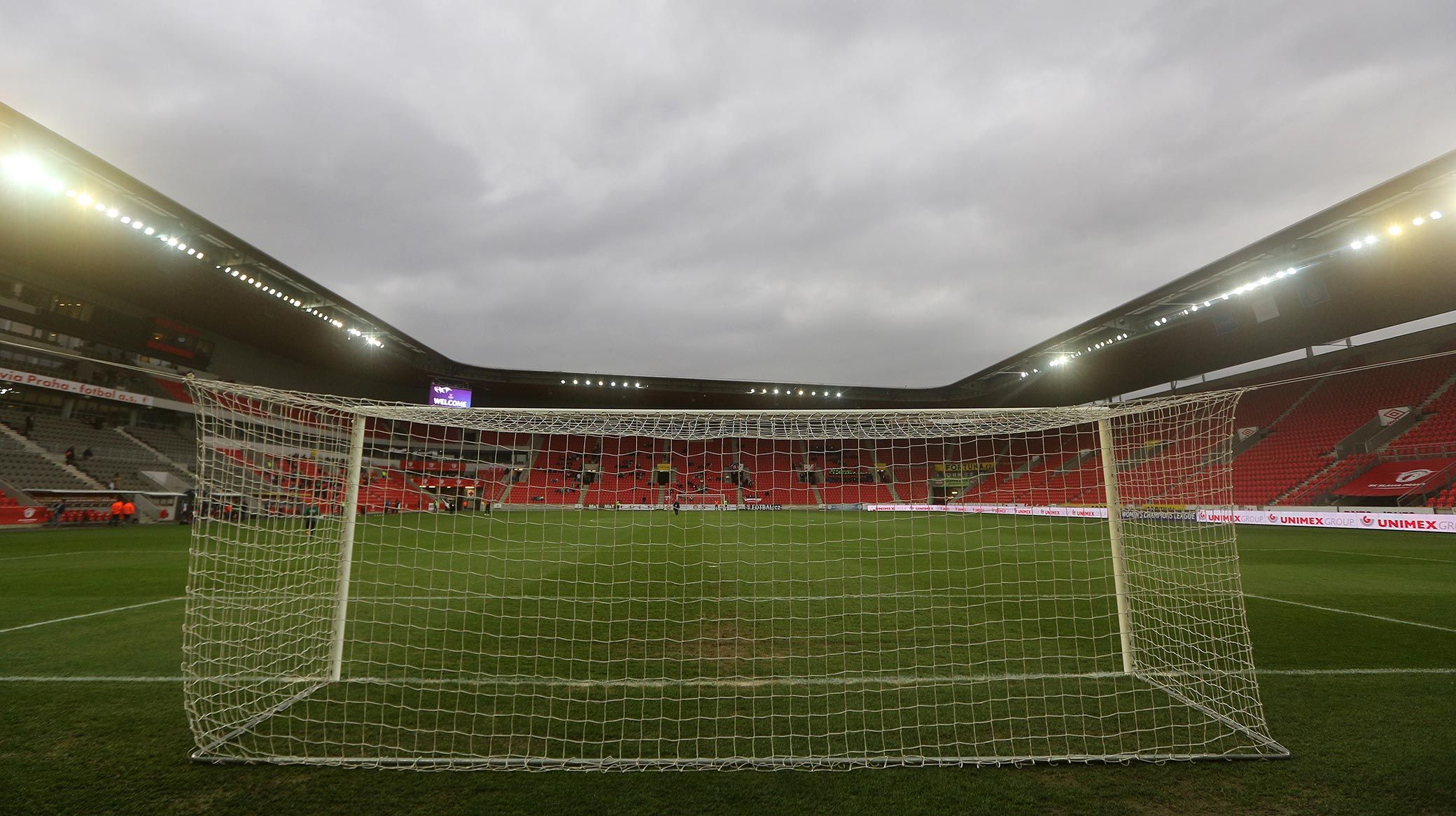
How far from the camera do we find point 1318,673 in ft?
12.3

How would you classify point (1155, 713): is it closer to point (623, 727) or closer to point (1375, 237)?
point (623, 727)

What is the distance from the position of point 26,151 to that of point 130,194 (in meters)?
1.65

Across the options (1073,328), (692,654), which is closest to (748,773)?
(692,654)

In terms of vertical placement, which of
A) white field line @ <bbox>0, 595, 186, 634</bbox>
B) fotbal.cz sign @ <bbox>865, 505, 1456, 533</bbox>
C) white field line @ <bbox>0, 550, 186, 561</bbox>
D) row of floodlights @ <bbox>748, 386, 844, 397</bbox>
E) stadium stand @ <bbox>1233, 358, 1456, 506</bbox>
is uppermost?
row of floodlights @ <bbox>748, 386, 844, 397</bbox>

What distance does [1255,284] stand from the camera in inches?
559

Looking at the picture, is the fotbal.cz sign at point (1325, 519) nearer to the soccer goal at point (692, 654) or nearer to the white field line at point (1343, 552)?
the white field line at point (1343, 552)

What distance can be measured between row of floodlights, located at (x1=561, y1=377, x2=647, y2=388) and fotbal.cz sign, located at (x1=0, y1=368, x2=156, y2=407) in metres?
14.9

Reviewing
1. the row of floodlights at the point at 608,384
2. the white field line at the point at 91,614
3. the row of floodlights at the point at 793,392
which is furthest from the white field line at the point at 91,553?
the row of floodlights at the point at 793,392

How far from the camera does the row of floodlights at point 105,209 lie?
10617mm

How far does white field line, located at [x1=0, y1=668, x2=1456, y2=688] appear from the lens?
11.8ft

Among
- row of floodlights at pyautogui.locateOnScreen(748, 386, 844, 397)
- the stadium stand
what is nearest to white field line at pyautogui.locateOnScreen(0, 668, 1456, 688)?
the stadium stand

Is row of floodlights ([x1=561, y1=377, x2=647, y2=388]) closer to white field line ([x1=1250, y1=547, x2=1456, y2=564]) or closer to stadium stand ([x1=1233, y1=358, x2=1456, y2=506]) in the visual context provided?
white field line ([x1=1250, y1=547, x2=1456, y2=564])

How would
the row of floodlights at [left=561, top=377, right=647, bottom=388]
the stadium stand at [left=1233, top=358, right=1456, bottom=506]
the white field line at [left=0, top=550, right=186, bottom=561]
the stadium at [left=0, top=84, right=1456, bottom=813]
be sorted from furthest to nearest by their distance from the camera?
the row of floodlights at [left=561, top=377, right=647, bottom=388]
the stadium stand at [left=1233, top=358, right=1456, bottom=506]
the white field line at [left=0, top=550, right=186, bottom=561]
the stadium at [left=0, top=84, right=1456, bottom=813]

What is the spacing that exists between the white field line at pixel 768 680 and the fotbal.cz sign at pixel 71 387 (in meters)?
22.0
